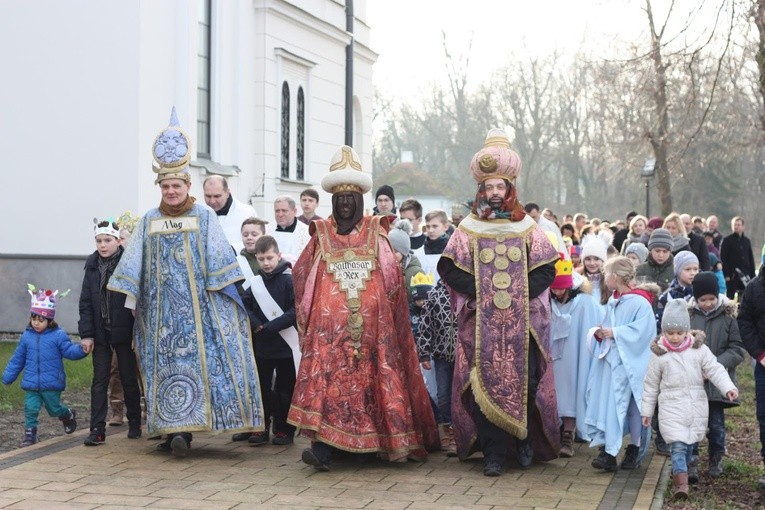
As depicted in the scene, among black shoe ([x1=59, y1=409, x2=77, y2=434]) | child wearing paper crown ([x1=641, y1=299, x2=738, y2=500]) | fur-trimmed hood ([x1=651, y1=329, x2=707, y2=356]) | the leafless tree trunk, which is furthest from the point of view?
the leafless tree trunk

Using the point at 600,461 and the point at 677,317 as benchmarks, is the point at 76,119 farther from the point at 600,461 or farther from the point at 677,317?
the point at 677,317

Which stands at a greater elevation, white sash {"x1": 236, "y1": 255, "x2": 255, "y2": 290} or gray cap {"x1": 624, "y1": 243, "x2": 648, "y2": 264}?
gray cap {"x1": 624, "y1": 243, "x2": 648, "y2": 264}

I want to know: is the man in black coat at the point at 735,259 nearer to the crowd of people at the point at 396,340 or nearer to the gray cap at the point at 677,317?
the crowd of people at the point at 396,340

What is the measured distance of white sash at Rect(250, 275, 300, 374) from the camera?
981 cm

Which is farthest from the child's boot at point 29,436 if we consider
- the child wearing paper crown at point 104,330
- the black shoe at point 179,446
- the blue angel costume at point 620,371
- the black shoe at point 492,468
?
the blue angel costume at point 620,371

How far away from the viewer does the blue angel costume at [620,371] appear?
28.7 ft

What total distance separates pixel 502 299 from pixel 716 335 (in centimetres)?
144

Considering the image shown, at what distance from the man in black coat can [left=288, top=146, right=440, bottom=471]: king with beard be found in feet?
40.4

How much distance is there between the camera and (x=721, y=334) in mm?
8875

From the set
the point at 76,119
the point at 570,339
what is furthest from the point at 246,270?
the point at 76,119

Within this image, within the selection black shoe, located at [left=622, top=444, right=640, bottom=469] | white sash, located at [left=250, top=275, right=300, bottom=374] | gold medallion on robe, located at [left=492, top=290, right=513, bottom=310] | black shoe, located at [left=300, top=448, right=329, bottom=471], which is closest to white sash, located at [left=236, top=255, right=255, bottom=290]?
white sash, located at [left=250, top=275, right=300, bottom=374]

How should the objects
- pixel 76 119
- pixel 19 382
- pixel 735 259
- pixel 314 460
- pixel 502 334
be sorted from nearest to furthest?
pixel 314 460, pixel 502 334, pixel 19 382, pixel 76 119, pixel 735 259

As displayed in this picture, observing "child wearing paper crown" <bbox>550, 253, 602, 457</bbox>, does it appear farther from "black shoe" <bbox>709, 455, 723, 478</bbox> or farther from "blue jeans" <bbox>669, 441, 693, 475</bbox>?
"blue jeans" <bbox>669, 441, 693, 475</bbox>

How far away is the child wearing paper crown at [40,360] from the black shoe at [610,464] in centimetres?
379
